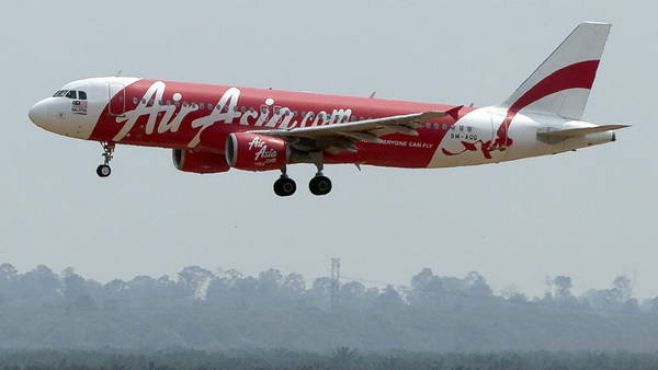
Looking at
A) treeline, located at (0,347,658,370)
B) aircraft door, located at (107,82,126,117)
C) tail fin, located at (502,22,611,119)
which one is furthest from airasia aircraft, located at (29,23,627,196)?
treeline, located at (0,347,658,370)

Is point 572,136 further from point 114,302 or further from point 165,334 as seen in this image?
point 114,302

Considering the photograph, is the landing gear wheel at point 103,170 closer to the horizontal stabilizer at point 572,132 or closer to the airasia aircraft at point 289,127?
the airasia aircraft at point 289,127

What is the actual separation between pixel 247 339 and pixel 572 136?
36.9 m

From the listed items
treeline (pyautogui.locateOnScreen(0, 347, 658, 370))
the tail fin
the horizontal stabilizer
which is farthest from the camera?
treeline (pyautogui.locateOnScreen(0, 347, 658, 370))

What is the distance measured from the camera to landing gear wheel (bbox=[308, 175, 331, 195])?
2972 inches

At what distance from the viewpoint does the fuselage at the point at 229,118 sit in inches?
2847

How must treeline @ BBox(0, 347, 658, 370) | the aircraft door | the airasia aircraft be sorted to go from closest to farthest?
the aircraft door, the airasia aircraft, treeline @ BBox(0, 347, 658, 370)

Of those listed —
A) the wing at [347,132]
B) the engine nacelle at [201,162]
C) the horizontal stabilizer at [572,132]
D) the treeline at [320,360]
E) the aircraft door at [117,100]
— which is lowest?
the treeline at [320,360]

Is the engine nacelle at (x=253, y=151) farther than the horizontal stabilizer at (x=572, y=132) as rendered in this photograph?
No

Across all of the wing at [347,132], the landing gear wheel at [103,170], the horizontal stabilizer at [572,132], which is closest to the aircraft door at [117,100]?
the landing gear wheel at [103,170]

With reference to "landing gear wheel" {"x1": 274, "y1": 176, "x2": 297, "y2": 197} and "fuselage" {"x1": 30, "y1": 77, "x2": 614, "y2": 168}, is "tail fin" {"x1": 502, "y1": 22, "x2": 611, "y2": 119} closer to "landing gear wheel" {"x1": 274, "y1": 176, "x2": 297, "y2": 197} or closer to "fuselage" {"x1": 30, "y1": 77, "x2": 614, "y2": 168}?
"fuselage" {"x1": 30, "y1": 77, "x2": 614, "y2": 168}

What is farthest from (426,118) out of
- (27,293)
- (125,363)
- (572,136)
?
(27,293)

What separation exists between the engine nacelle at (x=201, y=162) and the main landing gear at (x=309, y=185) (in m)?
2.27

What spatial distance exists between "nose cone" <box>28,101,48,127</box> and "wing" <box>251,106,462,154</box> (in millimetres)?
7974
